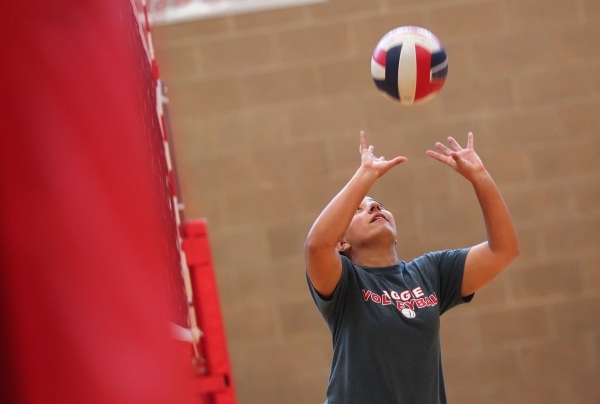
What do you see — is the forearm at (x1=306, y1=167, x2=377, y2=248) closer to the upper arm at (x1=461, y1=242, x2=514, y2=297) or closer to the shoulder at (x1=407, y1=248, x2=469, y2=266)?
the shoulder at (x1=407, y1=248, x2=469, y2=266)

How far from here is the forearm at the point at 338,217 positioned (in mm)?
2289

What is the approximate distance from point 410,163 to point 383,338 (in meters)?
2.37

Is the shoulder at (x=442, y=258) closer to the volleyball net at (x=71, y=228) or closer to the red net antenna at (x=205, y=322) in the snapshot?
the red net antenna at (x=205, y=322)

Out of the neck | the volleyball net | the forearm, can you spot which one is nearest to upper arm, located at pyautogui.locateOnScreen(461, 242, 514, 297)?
the neck

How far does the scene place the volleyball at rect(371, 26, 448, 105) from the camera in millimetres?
2648

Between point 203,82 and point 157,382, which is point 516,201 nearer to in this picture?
point 203,82

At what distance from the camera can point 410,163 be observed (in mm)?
4562

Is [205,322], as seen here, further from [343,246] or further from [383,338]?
[343,246]

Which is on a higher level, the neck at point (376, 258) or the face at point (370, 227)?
the face at point (370, 227)

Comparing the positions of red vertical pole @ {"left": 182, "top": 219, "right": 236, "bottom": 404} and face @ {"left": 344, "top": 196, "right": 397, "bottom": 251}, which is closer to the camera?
red vertical pole @ {"left": 182, "top": 219, "right": 236, "bottom": 404}

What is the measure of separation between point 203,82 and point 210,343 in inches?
148

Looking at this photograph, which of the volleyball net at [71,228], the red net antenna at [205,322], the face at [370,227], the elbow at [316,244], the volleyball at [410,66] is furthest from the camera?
the volleyball at [410,66]

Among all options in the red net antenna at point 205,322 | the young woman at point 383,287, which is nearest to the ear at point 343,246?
the young woman at point 383,287

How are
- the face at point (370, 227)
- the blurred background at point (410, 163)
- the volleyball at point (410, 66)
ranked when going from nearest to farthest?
the face at point (370, 227)
the volleyball at point (410, 66)
the blurred background at point (410, 163)
